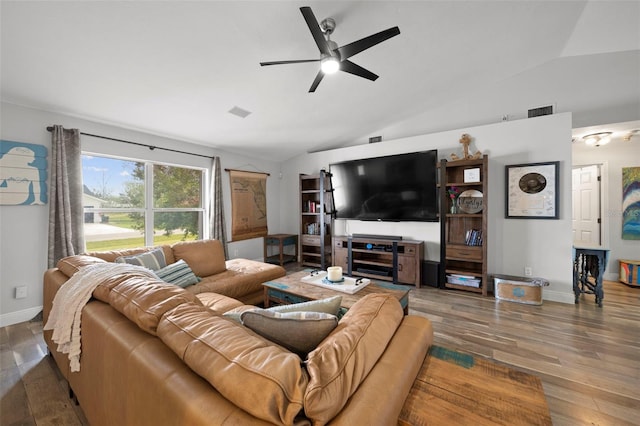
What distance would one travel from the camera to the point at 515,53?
3.08m

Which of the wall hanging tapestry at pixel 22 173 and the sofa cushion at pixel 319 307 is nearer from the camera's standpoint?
the sofa cushion at pixel 319 307

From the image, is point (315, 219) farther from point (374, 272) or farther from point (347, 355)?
point (347, 355)

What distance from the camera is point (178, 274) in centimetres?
256

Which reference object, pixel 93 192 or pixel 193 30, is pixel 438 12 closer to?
pixel 193 30

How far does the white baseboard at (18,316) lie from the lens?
2.58 meters

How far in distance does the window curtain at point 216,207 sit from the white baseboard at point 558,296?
15.1 feet

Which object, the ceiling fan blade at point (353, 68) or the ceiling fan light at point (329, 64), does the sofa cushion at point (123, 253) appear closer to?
the ceiling fan light at point (329, 64)

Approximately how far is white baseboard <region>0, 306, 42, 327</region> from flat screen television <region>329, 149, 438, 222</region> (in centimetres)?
409

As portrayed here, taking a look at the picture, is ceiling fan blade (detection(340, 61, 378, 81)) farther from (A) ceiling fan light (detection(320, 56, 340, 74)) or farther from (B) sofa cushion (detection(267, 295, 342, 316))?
(B) sofa cushion (detection(267, 295, 342, 316))

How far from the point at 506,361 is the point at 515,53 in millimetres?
3383

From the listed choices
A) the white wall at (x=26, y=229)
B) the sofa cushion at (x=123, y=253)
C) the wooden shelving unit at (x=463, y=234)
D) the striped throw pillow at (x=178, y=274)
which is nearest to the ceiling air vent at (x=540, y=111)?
the wooden shelving unit at (x=463, y=234)

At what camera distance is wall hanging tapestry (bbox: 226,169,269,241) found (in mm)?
4762

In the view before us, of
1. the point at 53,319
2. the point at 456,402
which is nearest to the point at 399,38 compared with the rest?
the point at 456,402

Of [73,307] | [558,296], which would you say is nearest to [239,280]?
[73,307]
